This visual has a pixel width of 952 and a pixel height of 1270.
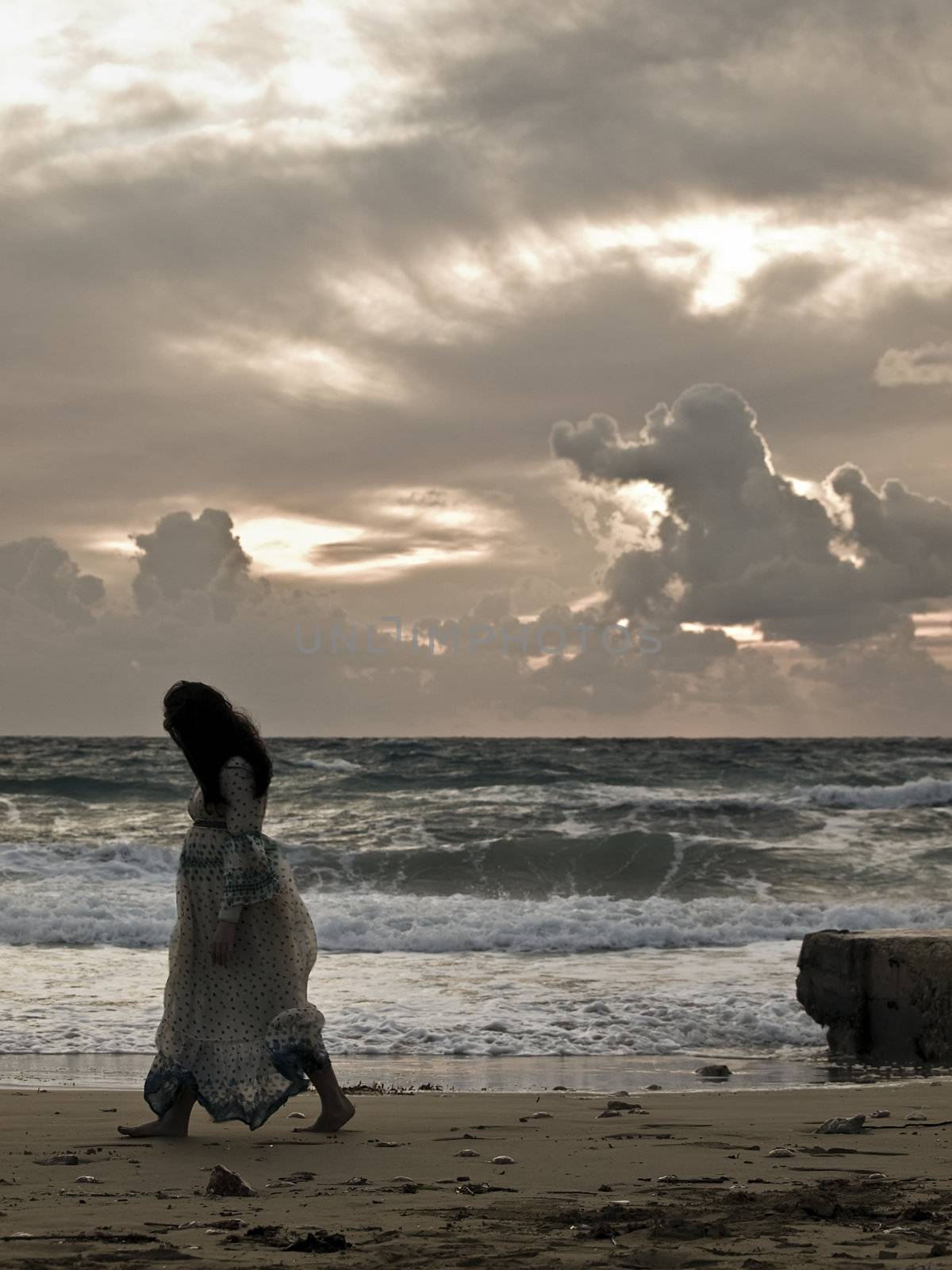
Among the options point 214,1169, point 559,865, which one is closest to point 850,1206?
point 214,1169

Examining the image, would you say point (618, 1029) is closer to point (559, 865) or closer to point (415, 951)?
point (415, 951)

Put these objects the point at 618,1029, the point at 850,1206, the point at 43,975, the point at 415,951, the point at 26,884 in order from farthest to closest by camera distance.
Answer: the point at 26,884 → the point at 415,951 → the point at 43,975 → the point at 618,1029 → the point at 850,1206

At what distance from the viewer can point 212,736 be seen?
544cm

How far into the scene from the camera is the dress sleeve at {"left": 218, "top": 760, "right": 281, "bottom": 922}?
536cm

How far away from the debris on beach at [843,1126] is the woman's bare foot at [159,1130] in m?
2.52

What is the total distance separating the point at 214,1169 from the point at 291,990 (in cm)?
104

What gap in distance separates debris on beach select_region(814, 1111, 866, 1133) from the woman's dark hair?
264 centimetres

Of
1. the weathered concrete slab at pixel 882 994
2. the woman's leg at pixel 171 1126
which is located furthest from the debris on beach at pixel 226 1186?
the weathered concrete slab at pixel 882 994

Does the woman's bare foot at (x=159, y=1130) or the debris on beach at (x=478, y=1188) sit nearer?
the debris on beach at (x=478, y=1188)

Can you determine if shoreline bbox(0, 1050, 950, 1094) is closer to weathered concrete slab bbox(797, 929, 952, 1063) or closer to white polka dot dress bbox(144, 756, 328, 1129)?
weathered concrete slab bbox(797, 929, 952, 1063)

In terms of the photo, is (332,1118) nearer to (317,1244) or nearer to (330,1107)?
(330,1107)

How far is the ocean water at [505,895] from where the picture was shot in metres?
9.43

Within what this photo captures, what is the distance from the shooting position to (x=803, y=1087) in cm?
761

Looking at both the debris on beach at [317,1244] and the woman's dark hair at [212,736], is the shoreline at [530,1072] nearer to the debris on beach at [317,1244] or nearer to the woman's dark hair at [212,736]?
the woman's dark hair at [212,736]
